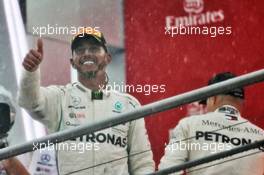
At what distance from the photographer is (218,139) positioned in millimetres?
1557

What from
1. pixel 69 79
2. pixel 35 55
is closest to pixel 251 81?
pixel 35 55

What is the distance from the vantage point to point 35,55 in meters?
1.44

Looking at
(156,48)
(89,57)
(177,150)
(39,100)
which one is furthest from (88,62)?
(156,48)

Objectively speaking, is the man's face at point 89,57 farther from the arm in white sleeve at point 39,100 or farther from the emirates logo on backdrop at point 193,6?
the emirates logo on backdrop at point 193,6

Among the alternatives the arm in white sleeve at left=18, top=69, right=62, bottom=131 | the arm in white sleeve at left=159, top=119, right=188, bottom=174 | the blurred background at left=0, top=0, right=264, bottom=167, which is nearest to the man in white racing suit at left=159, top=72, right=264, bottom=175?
the arm in white sleeve at left=159, top=119, right=188, bottom=174

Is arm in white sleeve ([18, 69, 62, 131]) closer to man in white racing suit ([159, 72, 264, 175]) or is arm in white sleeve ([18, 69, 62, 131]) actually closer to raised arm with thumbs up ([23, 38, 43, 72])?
raised arm with thumbs up ([23, 38, 43, 72])

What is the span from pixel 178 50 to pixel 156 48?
0.07 m

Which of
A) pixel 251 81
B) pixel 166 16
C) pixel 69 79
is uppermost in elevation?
pixel 251 81

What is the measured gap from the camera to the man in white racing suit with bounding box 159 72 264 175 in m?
1.53

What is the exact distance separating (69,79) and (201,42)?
46 cm

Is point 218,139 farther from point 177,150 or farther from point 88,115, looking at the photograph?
point 88,115

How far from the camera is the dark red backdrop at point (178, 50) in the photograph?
243 cm

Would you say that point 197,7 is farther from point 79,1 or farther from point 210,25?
point 79,1

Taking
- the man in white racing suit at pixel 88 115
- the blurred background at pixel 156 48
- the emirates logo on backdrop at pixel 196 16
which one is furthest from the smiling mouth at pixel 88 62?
the emirates logo on backdrop at pixel 196 16
